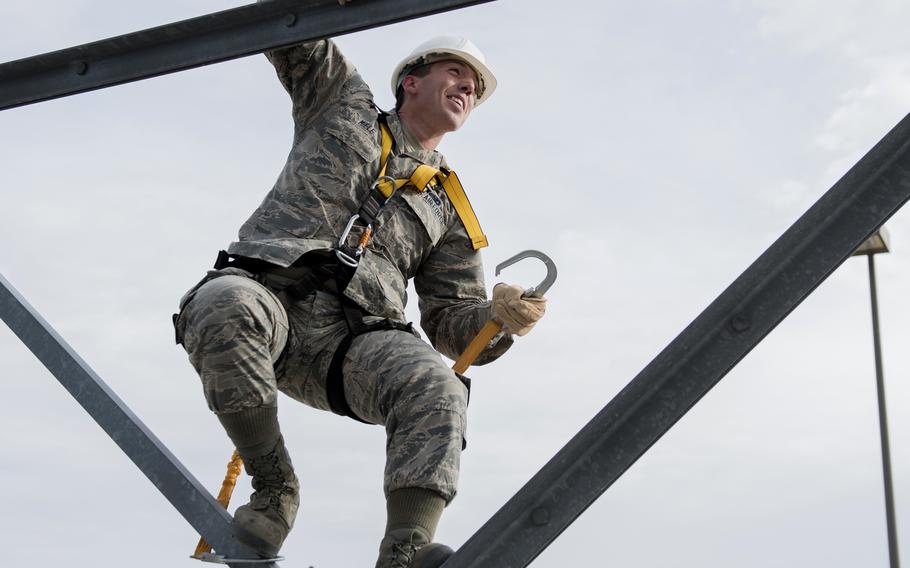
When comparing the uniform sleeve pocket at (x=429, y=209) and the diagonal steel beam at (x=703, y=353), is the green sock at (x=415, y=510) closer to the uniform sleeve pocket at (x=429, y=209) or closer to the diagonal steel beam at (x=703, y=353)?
the diagonal steel beam at (x=703, y=353)

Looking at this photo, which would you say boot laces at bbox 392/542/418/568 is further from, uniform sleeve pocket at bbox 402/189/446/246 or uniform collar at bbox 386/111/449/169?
uniform collar at bbox 386/111/449/169

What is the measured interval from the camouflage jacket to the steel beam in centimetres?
63

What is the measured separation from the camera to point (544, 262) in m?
4.28

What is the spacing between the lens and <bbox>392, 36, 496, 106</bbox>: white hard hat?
462 centimetres

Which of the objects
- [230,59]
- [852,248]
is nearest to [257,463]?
[230,59]

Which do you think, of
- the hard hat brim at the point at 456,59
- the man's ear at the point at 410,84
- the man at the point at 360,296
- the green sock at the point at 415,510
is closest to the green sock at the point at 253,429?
the man at the point at 360,296

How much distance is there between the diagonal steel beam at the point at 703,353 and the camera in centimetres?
268

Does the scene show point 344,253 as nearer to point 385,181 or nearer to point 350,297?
point 350,297

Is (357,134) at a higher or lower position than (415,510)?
higher

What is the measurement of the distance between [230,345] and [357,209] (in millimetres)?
884

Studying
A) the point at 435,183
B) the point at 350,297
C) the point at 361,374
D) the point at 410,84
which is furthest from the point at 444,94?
the point at 361,374

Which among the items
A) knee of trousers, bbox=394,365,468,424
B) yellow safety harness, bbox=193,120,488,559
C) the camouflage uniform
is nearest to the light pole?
yellow safety harness, bbox=193,120,488,559

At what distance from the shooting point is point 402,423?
3551 millimetres

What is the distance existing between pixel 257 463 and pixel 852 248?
1.84 m
